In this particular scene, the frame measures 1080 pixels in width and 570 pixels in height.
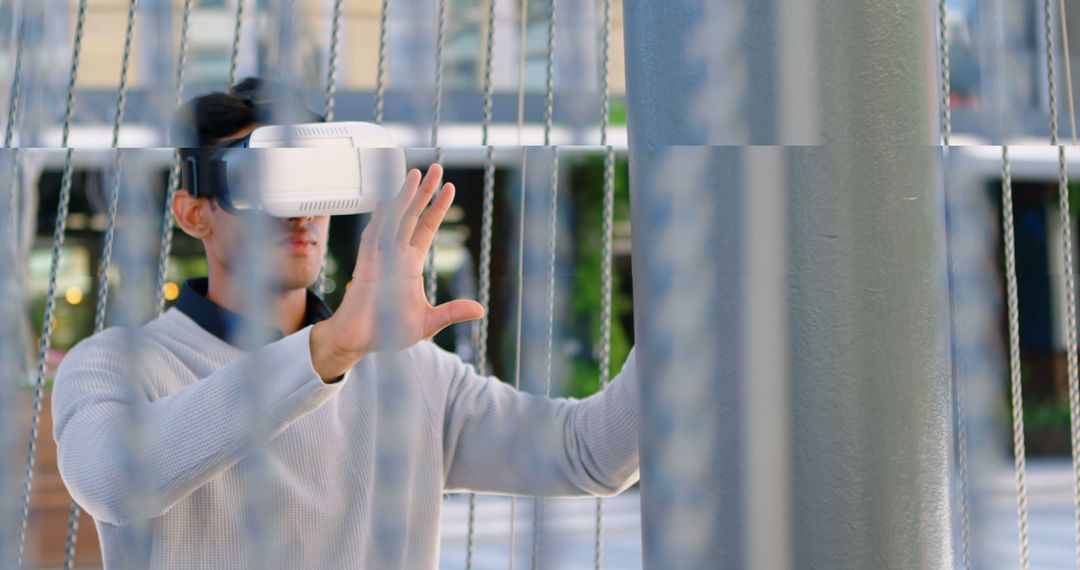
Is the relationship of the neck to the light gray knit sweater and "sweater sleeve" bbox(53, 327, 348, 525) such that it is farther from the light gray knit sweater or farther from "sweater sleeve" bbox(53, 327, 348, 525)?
"sweater sleeve" bbox(53, 327, 348, 525)

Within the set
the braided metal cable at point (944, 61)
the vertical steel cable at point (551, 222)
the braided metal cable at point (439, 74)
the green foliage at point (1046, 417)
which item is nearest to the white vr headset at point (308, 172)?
the braided metal cable at point (439, 74)

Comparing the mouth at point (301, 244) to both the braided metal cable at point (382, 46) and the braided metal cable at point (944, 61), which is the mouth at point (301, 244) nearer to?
the braided metal cable at point (382, 46)

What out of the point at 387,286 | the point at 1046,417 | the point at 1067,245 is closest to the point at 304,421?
the point at 387,286

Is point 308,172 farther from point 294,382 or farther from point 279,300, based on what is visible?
point 279,300

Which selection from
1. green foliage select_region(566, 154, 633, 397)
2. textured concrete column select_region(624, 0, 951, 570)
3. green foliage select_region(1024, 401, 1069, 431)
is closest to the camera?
textured concrete column select_region(624, 0, 951, 570)

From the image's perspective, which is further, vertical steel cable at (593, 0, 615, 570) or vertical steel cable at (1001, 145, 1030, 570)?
vertical steel cable at (593, 0, 615, 570)

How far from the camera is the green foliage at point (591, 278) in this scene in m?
6.88

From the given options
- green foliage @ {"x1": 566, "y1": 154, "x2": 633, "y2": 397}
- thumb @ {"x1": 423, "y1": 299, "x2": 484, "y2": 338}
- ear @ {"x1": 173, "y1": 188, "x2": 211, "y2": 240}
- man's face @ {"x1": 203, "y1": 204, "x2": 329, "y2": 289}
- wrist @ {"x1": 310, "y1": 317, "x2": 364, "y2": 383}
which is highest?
green foliage @ {"x1": 566, "y1": 154, "x2": 633, "y2": 397}

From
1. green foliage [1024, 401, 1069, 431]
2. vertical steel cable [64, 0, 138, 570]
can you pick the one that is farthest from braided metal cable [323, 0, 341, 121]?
green foliage [1024, 401, 1069, 431]

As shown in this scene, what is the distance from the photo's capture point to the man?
77cm

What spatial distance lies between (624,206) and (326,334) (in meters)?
6.03

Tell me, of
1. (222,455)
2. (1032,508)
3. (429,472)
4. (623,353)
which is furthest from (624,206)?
(222,455)

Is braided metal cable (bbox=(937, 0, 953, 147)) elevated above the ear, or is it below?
above

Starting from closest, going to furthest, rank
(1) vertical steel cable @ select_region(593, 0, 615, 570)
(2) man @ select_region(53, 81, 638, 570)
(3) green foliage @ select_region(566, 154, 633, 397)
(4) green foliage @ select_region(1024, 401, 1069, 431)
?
(2) man @ select_region(53, 81, 638, 570)
(1) vertical steel cable @ select_region(593, 0, 615, 570)
(3) green foliage @ select_region(566, 154, 633, 397)
(4) green foliage @ select_region(1024, 401, 1069, 431)
